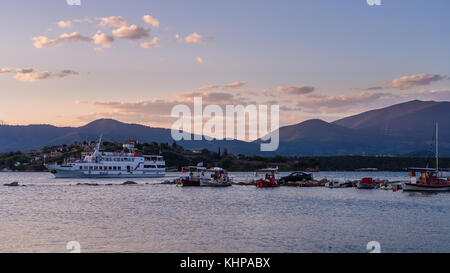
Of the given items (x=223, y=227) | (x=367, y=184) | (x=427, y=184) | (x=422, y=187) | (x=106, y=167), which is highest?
(x=106, y=167)

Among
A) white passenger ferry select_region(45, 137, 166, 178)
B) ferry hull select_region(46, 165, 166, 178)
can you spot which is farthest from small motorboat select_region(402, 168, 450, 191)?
white passenger ferry select_region(45, 137, 166, 178)

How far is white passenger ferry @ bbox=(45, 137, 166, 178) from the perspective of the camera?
135 m

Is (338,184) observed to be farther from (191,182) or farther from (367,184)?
(191,182)

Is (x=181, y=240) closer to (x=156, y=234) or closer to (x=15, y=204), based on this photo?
(x=156, y=234)

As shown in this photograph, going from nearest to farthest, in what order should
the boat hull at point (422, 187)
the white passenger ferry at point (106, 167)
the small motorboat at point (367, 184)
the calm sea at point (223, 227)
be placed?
the calm sea at point (223, 227), the boat hull at point (422, 187), the small motorboat at point (367, 184), the white passenger ferry at point (106, 167)

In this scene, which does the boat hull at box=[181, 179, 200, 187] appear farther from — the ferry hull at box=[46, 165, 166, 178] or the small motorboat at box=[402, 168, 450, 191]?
the ferry hull at box=[46, 165, 166, 178]

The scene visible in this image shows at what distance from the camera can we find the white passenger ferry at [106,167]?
135250 millimetres

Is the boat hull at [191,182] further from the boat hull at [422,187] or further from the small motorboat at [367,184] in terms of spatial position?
the boat hull at [422,187]

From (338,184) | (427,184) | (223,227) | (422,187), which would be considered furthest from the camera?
(338,184)

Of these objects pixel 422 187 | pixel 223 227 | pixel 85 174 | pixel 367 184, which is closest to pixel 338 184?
pixel 367 184

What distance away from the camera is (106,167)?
140 m

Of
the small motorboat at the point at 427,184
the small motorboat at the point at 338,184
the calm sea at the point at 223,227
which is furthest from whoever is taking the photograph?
the small motorboat at the point at 338,184

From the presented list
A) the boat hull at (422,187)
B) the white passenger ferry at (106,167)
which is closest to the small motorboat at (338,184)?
the boat hull at (422,187)
